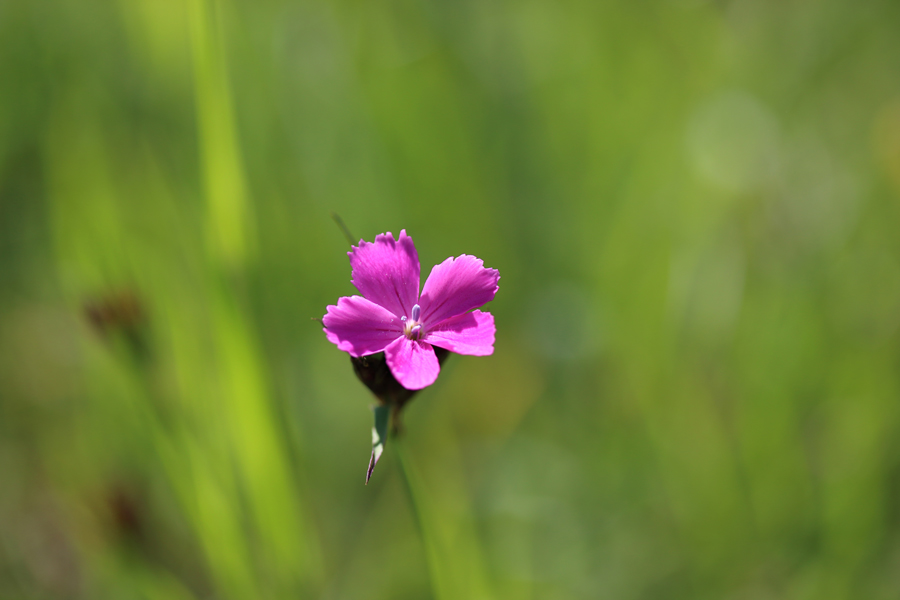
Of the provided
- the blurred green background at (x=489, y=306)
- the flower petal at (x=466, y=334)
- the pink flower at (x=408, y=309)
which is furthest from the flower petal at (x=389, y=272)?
the blurred green background at (x=489, y=306)

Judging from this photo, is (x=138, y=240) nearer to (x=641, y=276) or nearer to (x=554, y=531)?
(x=554, y=531)

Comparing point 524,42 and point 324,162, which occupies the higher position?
point 524,42

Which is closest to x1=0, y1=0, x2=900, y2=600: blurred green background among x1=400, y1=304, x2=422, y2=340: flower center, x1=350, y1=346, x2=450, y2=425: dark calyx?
x1=350, y1=346, x2=450, y2=425: dark calyx

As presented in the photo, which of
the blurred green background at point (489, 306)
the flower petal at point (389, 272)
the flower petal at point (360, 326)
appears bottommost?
the flower petal at point (360, 326)

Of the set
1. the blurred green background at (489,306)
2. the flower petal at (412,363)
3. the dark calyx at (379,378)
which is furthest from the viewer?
the blurred green background at (489,306)

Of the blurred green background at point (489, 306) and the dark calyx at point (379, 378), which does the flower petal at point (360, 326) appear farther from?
the blurred green background at point (489, 306)

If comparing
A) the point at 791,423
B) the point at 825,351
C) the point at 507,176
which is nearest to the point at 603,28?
the point at 507,176
